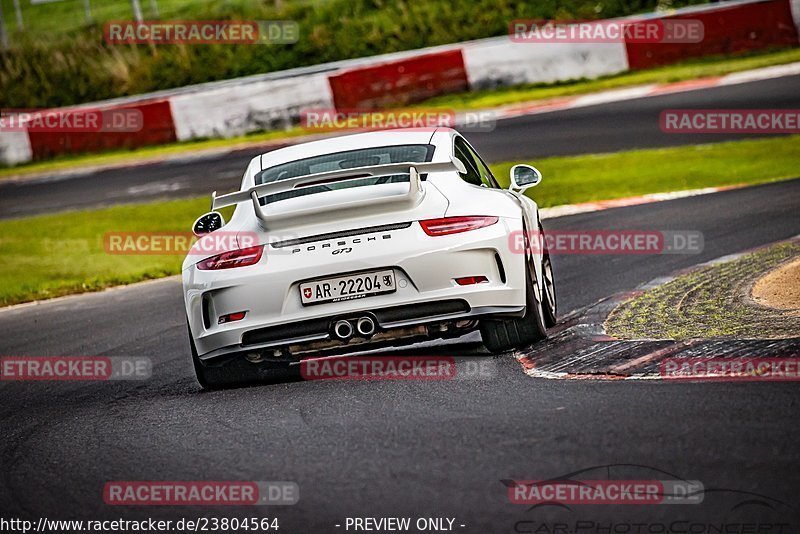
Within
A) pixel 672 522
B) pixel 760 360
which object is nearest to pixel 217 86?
pixel 760 360

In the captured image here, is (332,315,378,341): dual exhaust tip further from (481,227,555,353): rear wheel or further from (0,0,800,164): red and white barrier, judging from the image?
(0,0,800,164): red and white barrier

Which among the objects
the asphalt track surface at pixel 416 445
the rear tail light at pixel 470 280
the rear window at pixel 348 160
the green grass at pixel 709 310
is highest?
the rear window at pixel 348 160

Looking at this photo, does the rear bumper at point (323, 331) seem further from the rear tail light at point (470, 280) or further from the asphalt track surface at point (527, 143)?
the asphalt track surface at point (527, 143)

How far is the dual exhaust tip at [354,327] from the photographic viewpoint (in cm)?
673

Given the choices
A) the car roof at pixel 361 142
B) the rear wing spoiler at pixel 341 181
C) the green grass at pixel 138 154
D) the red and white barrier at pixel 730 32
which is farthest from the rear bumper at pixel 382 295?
the red and white barrier at pixel 730 32

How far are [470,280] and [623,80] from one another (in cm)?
1628

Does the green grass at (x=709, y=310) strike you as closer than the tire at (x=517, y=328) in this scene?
Yes

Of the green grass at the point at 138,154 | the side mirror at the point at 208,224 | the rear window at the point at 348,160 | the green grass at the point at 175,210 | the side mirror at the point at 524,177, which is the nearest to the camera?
the side mirror at the point at 208,224

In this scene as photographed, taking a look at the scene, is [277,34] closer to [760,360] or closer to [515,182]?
[515,182]

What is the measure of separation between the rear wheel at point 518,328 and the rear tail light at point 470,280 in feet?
1.12

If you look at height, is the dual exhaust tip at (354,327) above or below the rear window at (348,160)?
below

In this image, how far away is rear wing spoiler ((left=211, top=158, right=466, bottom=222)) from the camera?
680 cm

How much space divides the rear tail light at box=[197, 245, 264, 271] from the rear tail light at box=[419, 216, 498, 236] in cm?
84

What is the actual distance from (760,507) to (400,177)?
3536 mm
